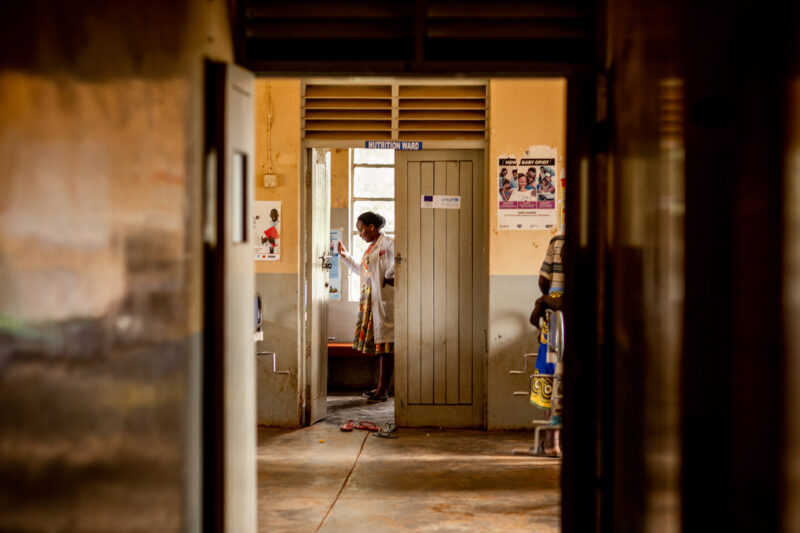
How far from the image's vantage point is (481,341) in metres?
5.95

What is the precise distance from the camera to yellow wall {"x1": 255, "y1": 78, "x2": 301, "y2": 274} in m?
5.84

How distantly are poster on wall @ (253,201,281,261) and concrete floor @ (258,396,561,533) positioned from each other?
141cm

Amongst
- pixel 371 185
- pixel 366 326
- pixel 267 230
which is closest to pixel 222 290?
pixel 267 230

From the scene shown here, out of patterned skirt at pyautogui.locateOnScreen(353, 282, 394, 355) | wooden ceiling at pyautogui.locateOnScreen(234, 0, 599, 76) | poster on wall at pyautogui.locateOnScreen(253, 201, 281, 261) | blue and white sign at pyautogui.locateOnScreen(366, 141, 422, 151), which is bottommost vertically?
patterned skirt at pyautogui.locateOnScreen(353, 282, 394, 355)

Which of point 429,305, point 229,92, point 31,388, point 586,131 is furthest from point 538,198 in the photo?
point 31,388

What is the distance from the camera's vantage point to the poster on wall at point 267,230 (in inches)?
232

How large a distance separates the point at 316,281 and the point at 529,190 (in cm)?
193

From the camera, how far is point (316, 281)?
6227 mm

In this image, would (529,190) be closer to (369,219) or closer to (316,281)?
(369,219)

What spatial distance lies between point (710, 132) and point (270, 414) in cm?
472

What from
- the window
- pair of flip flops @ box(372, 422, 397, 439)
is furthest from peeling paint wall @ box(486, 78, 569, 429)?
the window

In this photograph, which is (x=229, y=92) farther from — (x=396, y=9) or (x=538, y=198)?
(x=538, y=198)

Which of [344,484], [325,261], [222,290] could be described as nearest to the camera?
[222,290]

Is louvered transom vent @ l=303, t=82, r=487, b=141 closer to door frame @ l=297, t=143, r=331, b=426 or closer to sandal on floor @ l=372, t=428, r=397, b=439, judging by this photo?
door frame @ l=297, t=143, r=331, b=426
